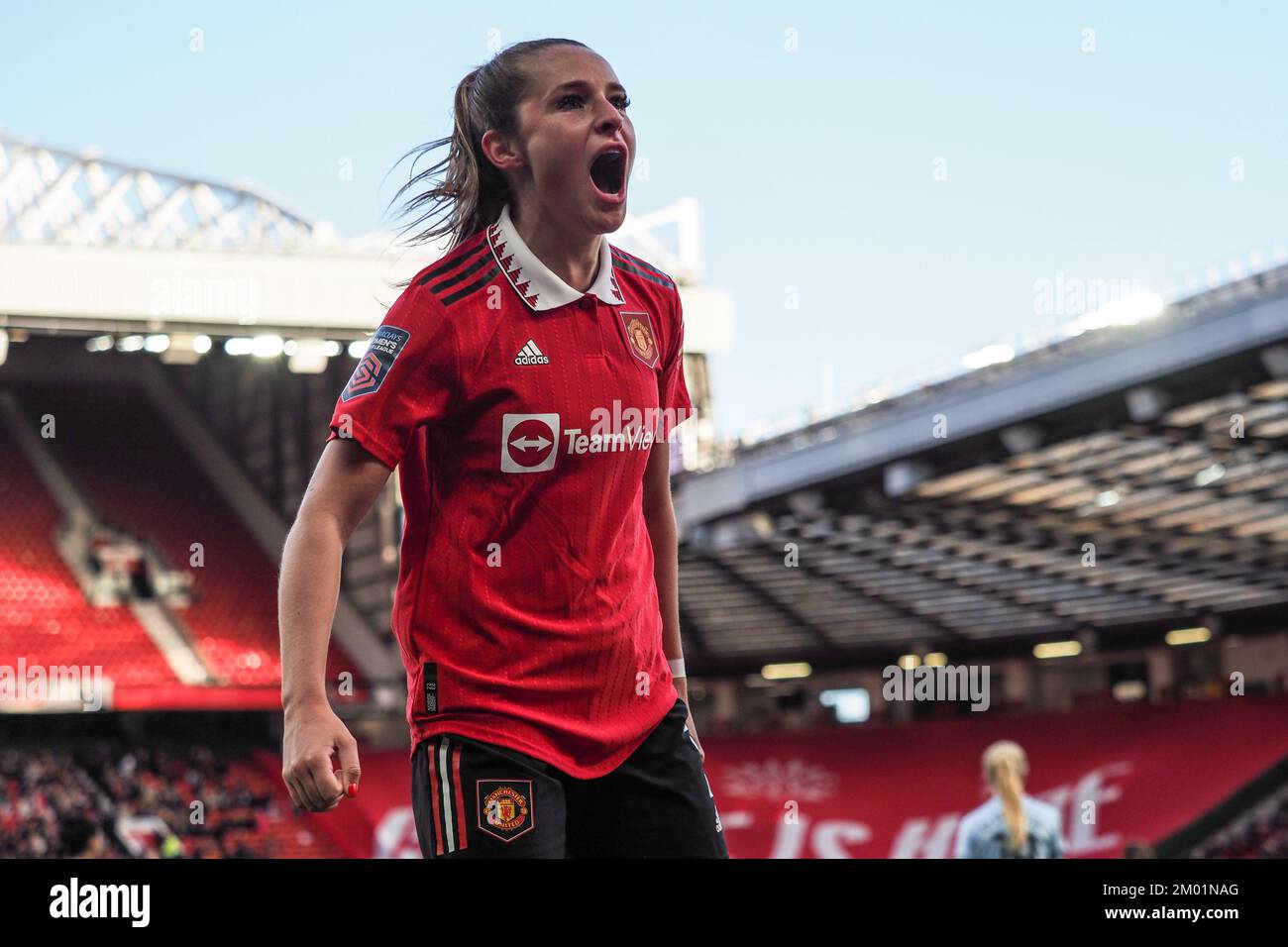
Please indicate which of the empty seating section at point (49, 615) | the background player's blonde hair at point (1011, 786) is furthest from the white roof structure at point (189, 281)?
the background player's blonde hair at point (1011, 786)

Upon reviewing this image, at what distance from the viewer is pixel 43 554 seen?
26.4 meters

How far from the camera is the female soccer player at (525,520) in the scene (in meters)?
2.06

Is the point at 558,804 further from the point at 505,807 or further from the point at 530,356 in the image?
the point at 530,356

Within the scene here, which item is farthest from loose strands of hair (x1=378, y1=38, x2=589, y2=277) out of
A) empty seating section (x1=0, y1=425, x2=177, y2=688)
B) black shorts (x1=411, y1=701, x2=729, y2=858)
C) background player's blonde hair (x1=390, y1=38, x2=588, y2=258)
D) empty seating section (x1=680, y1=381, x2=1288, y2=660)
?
empty seating section (x1=0, y1=425, x2=177, y2=688)

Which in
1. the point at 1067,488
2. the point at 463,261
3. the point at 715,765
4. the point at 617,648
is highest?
the point at 1067,488

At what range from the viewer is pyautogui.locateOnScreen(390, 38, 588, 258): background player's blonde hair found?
225 cm

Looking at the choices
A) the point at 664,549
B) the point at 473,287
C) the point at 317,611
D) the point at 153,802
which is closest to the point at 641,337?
the point at 473,287

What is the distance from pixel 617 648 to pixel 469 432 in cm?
39

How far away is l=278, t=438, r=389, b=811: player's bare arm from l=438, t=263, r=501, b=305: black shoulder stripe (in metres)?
0.25

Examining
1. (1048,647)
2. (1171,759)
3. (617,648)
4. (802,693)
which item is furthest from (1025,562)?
(617,648)

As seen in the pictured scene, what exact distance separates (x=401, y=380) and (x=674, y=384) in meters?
0.57

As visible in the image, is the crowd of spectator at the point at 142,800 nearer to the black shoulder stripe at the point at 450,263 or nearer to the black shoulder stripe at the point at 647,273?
the black shoulder stripe at the point at 647,273

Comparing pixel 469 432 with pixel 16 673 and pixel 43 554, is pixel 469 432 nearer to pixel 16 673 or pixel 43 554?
pixel 16 673

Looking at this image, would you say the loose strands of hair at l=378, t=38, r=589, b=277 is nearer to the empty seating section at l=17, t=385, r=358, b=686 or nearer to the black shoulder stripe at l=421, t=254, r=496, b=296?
the black shoulder stripe at l=421, t=254, r=496, b=296
